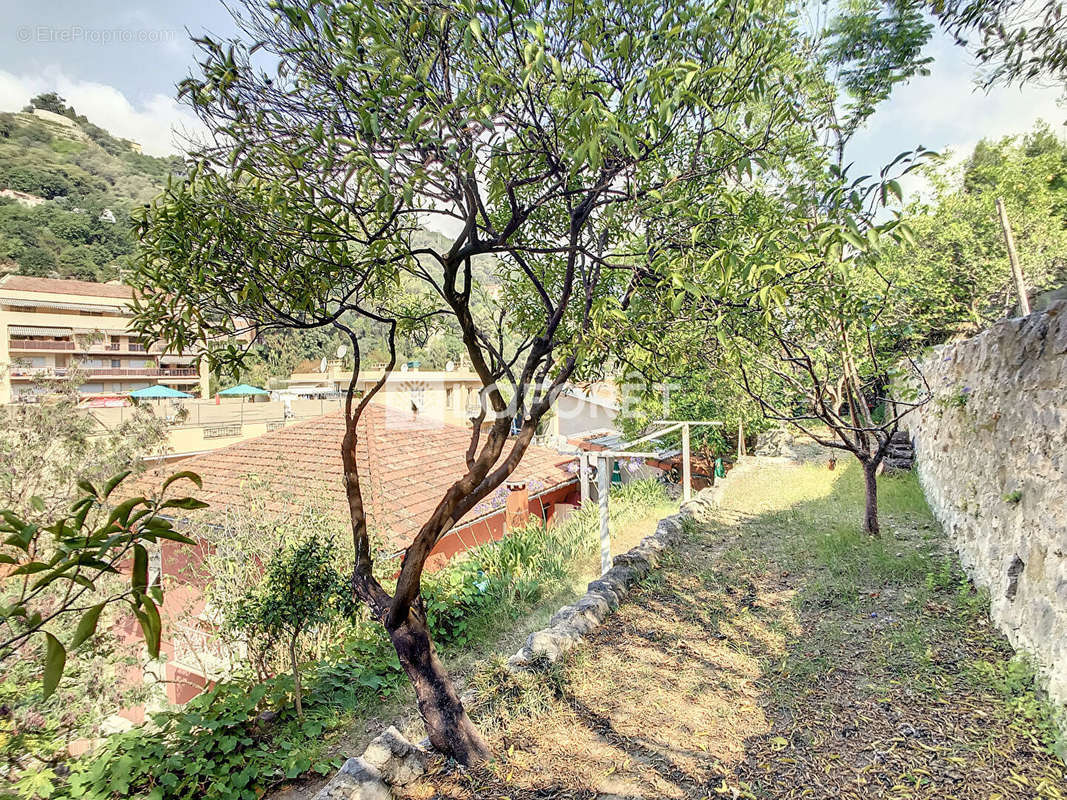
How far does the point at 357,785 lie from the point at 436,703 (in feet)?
1.65

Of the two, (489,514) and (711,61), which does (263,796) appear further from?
(489,514)

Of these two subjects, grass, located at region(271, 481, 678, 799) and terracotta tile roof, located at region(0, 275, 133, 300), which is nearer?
grass, located at region(271, 481, 678, 799)

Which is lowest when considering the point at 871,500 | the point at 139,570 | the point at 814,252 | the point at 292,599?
the point at 292,599

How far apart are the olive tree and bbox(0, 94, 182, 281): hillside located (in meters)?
23.1

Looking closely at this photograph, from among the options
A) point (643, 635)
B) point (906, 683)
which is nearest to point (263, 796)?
point (643, 635)

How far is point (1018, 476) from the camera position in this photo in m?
3.52

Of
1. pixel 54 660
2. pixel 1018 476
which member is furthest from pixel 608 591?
pixel 54 660

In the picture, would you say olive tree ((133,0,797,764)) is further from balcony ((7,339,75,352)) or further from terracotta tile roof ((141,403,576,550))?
balcony ((7,339,75,352))

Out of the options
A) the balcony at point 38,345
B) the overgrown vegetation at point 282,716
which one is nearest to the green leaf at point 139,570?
the overgrown vegetation at point 282,716

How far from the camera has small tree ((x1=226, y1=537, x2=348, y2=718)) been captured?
389 cm

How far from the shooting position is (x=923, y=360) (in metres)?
7.52

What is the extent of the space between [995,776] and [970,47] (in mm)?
4532

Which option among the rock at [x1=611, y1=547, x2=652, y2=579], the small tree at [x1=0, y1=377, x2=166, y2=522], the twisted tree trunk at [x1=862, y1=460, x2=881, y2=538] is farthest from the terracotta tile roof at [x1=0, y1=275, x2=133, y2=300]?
the twisted tree trunk at [x1=862, y1=460, x2=881, y2=538]

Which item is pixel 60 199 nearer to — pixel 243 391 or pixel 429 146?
pixel 243 391
